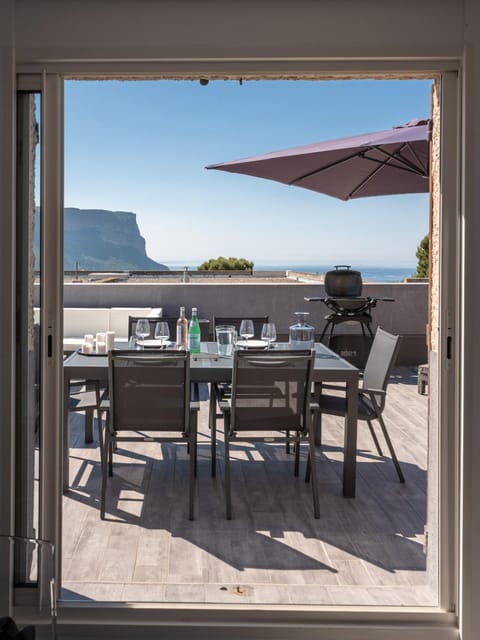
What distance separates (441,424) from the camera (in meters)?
2.31

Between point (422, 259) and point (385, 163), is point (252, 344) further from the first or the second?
point (422, 259)

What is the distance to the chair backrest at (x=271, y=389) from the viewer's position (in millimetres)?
3301

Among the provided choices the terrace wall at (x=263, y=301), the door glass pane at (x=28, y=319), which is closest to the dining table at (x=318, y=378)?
the door glass pane at (x=28, y=319)

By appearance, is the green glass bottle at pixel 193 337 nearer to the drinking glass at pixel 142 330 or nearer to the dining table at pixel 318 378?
the drinking glass at pixel 142 330

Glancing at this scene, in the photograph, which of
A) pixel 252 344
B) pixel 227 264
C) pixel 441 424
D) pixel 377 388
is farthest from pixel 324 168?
pixel 227 264

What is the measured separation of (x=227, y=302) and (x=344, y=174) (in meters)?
2.79

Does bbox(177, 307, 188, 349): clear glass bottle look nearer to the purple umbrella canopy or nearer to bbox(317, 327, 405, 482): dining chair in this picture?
bbox(317, 327, 405, 482): dining chair

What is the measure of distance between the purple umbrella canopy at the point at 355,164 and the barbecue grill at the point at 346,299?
1.26m

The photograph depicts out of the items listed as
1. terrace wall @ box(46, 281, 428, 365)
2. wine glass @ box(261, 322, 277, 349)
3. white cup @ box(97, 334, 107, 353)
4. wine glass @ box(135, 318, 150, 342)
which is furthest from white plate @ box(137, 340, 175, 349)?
terrace wall @ box(46, 281, 428, 365)

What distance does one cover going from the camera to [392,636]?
2.26 metres

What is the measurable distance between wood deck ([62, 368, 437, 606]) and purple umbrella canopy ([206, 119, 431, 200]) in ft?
6.73

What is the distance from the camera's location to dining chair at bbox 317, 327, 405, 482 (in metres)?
3.80

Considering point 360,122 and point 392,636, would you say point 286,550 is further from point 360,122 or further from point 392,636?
point 360,122

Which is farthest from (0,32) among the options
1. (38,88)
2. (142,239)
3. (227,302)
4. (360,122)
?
(142,239)
